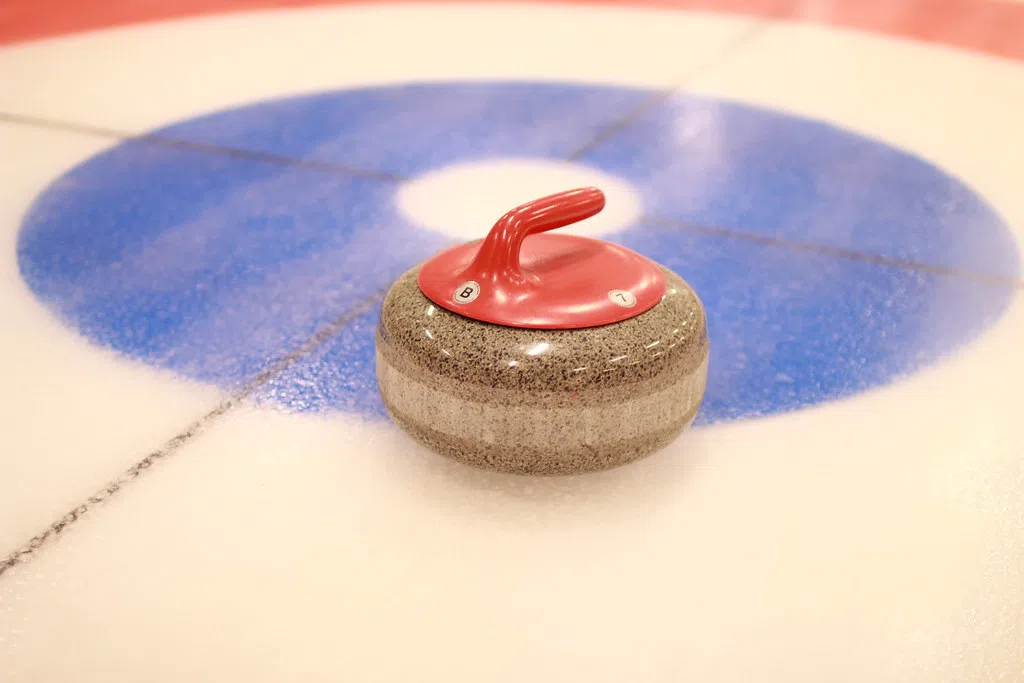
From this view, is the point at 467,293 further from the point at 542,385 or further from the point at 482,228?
the point at 482,228

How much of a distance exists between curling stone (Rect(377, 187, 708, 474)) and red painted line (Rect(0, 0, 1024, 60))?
350 centimetres

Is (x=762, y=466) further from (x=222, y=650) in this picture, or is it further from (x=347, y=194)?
(x=347, y=194)

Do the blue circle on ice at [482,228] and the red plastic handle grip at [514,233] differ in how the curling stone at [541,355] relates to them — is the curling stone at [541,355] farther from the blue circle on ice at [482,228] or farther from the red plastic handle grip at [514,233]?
the blue circle on ice at [482,228]

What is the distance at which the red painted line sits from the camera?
4.42 meters

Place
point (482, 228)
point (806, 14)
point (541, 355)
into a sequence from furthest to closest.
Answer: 1. point (806, 14)
2. point (482, 228)
3. point (541, 355)

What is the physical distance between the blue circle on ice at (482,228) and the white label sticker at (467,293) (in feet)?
1.21

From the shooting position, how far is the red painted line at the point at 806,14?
442 cm

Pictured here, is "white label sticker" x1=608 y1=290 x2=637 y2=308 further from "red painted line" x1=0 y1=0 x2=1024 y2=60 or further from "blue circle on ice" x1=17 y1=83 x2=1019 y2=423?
"red painted line" x1=0 y1=0 x2=1024 y2=60

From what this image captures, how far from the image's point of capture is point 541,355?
1.39m

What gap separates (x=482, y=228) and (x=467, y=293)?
1135 mm

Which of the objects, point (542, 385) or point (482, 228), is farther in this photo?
point (482, 228)

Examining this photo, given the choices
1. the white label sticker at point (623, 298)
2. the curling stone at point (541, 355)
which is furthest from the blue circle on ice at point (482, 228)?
the white label sticker at point (623, 298)

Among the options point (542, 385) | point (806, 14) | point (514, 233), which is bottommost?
point (806, 14)

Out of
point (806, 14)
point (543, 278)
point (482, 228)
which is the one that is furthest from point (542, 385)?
point (806, 14)
